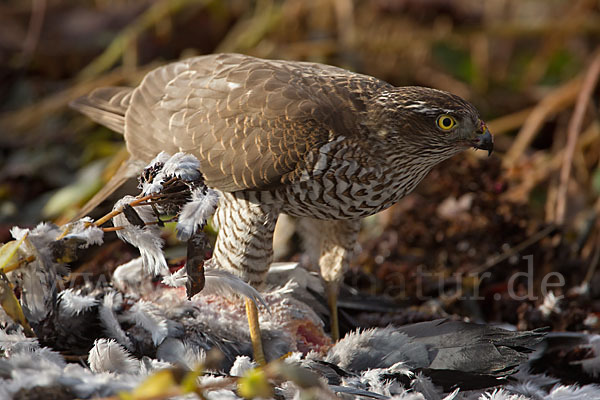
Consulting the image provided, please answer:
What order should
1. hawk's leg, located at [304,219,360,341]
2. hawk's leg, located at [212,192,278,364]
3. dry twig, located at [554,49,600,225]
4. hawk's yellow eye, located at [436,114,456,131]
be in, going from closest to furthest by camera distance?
1. hawk's yellow eye, located at [436,114,456,131]
2. hawk's leg, located at [212,192,278,364]
3. hawk's leg, located at [304,219,360,341]
4. dry twig, located at [554,49,600,225]

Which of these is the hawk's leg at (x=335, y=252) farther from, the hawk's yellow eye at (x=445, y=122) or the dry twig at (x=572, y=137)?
the dry twig at (x=572, y=137)

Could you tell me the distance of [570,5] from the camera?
5.02 meters

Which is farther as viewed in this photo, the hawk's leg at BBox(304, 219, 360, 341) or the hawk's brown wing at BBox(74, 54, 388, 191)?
the hawk's leg at BBox(304, 219, 360, 341)

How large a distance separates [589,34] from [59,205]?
12.0 feet

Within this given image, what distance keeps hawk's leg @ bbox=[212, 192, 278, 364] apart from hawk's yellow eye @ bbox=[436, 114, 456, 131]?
57cm

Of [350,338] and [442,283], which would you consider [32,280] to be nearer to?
[350,338]

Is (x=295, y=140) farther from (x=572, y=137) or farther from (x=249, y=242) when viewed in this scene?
(x=572, y=137)

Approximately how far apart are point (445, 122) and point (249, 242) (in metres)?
0.70

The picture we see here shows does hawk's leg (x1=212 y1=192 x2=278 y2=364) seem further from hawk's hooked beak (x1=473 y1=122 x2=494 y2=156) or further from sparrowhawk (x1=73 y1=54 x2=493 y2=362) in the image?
hawk's hooked beak (x1=473 y1=122 x2=494 y2=156)

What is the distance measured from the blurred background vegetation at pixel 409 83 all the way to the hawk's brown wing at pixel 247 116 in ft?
3.13

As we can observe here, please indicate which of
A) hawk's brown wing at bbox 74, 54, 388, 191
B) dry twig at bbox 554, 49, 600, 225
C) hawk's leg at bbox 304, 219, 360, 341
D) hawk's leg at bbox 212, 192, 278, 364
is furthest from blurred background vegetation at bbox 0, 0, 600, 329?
hawk's brown wing at bbox 74, 54, 388, 191

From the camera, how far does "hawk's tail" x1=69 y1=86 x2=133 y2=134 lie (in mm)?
2381

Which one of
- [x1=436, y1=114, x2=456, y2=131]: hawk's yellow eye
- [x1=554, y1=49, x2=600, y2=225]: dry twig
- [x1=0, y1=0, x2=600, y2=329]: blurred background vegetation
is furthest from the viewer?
[x1=554, y1=49, x2=600, y2=225]: dry twig

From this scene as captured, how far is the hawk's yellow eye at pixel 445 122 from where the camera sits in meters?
1.87
